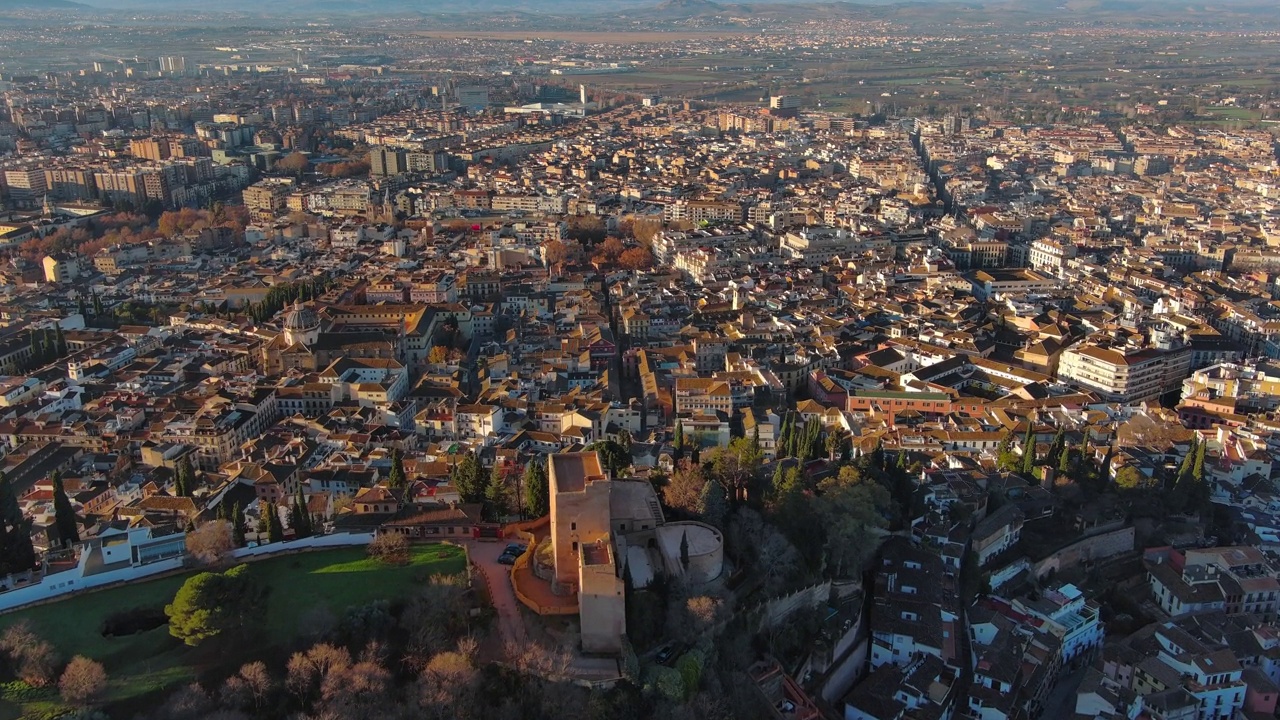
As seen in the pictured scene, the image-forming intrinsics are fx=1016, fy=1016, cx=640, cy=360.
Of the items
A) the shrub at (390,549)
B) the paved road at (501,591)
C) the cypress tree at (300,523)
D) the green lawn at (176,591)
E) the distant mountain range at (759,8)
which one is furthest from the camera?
the distant mountain range at (759,8)

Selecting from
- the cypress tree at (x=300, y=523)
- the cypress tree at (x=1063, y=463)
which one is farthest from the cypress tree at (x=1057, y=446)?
the cypress tree at (x=300, y=523)

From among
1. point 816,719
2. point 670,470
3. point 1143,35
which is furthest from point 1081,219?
point 1143,35

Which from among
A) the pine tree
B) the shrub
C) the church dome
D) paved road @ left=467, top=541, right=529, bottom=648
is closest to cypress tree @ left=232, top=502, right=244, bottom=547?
the shrub

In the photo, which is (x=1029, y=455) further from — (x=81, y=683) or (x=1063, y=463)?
(x=81, y=683)

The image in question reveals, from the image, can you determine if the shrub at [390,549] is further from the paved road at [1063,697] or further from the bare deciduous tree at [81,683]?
the paved road at [1063,697]

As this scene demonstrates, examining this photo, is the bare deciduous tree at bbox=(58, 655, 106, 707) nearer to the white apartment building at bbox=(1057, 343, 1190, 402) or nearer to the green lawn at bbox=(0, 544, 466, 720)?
the green lawn at bbox=(0, 544, 466, 720)

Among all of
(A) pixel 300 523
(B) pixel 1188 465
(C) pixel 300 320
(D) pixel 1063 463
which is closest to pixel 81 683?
(A) pixel 300 523

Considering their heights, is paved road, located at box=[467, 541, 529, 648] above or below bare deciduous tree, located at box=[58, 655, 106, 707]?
below

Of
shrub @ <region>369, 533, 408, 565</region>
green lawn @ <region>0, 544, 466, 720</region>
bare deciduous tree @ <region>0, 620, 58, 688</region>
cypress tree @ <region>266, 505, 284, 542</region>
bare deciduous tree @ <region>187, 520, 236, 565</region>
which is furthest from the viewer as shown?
cypress tree @ <region>266, 505, 284, 542</region>
